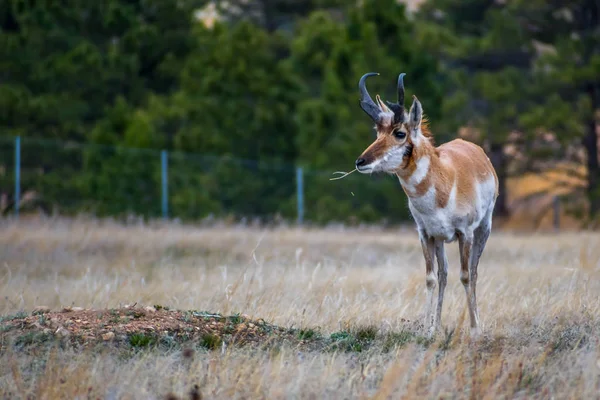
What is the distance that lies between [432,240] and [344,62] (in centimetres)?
1878

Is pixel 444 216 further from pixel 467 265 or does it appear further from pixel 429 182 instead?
pixel 467 265

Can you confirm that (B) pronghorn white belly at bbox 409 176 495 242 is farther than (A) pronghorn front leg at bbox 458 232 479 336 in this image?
No

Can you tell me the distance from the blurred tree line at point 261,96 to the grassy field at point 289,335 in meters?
12.1

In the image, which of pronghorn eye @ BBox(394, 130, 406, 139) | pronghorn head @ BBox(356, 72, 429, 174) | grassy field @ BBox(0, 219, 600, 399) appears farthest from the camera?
pronghorn eye @ BBox(394, 130, 406, 139)

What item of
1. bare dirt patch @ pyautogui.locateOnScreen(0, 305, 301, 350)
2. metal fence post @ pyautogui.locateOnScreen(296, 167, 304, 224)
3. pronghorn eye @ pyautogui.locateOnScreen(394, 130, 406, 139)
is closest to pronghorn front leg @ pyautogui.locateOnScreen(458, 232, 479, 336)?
pronghorn eye @ pyautogui.locateOnScreen(394, 130, 406, 139)

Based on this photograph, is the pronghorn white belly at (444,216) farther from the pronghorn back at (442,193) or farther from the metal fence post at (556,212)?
the metal fence post at (556,212)

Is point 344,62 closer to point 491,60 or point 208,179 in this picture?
point 208,179

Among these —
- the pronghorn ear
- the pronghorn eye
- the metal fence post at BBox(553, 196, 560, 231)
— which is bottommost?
the metal fence post at BBox(553, 196, 560, 231)

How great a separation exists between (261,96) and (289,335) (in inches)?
869

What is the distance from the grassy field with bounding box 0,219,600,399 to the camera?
19.2 ft

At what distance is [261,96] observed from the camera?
29.2m

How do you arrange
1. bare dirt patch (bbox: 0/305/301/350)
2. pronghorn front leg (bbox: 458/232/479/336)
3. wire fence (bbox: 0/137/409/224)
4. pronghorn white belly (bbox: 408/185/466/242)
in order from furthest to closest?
wire fence (bbox: 0/137/409/224) < pronghorn front leg (bbox: 458/232/479/336) < pronghorn white belly (bbox: 408/185/466/242) < bare dirt patch (bbox: 0/305/301/350)

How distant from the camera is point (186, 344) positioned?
7.14 meters

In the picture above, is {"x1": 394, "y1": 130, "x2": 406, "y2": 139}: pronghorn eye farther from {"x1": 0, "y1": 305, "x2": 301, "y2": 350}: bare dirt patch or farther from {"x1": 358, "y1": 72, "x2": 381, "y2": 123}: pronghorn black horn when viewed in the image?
{"x1": 0, "y1": 305, "x2": 301, "y2": 350}: bare dirt patch
